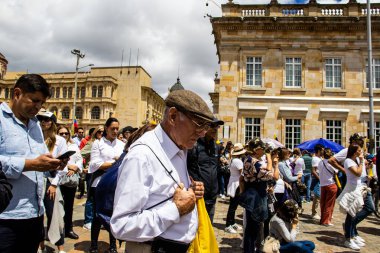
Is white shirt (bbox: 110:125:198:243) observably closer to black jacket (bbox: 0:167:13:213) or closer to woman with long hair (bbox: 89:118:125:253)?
black jacket (bbox: 0:167:13:213)

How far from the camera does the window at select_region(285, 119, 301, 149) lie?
21.0 meters

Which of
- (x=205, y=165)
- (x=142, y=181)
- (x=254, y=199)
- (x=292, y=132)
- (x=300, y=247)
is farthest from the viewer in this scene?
(x=292, y=132)

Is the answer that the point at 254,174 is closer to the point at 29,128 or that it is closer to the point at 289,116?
the point at 29,128

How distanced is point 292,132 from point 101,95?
53092 millimetres

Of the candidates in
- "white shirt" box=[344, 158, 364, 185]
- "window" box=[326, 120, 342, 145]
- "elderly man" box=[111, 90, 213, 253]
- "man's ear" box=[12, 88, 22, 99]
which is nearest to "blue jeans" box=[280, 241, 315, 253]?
"elderly man" box=[111, 90, 213, 253]

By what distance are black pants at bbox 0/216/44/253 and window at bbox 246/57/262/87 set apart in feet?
66.1

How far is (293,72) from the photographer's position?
21375 millimetres

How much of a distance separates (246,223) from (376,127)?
20.1 meters

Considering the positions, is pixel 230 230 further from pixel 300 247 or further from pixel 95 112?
pixel 95 112

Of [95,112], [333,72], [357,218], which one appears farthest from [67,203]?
[95,112]

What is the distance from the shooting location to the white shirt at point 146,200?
1.54 m

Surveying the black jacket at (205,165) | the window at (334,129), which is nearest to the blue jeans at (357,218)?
the black jacket at (205,165)

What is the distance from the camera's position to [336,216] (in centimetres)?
906

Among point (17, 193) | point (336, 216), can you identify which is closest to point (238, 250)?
point (17, 193)
